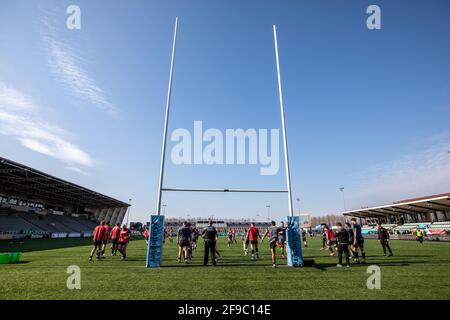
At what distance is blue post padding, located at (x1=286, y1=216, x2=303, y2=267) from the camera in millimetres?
9266

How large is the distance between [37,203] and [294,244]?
176 feet

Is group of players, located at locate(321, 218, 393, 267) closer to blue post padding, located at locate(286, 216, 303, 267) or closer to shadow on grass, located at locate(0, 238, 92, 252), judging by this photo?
blue post padding, located at locate(286, 216, 303, 267)

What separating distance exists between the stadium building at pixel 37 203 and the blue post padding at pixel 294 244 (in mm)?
31296

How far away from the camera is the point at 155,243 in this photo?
9492mm

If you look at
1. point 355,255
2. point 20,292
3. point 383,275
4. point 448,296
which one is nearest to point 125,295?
point 20,292

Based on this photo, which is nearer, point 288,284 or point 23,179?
point 288,284

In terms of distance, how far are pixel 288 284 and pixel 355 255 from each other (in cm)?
596

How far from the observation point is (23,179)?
32.2 m

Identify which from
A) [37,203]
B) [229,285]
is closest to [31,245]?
[229,285]

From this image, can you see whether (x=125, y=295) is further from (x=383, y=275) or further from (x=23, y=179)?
(x=23, y=179)

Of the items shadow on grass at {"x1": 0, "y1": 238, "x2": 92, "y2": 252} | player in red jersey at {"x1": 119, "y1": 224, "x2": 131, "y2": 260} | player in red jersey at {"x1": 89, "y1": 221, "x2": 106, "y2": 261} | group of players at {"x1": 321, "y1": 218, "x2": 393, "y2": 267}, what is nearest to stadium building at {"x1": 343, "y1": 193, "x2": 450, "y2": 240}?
group of players at {"x1": 321, "y1": 218, "x2": 393, "y2": 267}

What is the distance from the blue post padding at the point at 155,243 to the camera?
30.5ft

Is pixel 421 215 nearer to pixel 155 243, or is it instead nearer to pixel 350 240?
pixel 350 240

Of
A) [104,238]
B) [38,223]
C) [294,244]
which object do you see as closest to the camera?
[294,244]
